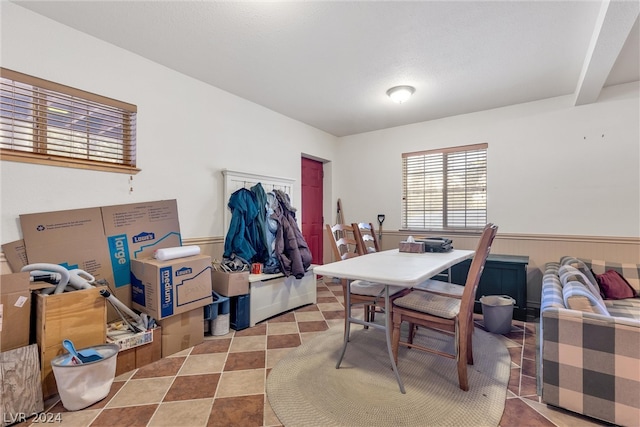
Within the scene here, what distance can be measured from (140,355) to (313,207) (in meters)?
3.40

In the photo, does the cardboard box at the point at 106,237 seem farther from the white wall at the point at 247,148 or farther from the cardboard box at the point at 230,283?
the cardboard box at the point at 230,283

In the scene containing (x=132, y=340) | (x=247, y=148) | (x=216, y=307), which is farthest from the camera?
(x=247, y=148)

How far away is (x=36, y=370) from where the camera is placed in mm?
1729

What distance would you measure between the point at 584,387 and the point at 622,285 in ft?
5.93

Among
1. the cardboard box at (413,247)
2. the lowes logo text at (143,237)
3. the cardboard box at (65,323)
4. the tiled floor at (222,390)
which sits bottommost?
the tiled floor at (222,390)

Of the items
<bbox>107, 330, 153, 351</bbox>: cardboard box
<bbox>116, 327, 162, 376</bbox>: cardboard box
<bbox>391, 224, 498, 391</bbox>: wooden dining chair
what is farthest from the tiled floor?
<bbox>391, 224, 498, 391</bbox>: wooden dining chair

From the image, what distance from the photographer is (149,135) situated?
2777 mm

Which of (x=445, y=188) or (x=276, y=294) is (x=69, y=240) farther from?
(x=445, y=188)

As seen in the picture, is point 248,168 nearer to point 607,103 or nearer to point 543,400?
point 543,400

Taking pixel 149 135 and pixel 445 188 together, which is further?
pixel 445 188

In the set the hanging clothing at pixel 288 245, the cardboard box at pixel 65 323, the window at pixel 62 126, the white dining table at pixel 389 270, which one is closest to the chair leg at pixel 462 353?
the white dining table at pixel 389 270

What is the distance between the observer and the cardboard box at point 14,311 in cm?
174

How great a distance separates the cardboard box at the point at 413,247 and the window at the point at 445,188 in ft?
6.45

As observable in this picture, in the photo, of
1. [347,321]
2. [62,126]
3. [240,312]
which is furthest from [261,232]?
[62,126]
